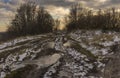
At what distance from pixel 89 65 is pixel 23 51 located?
10.6 m

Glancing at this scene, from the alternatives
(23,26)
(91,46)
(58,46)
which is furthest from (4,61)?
(23,26)

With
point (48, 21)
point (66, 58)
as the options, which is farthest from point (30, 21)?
point (66, 58)

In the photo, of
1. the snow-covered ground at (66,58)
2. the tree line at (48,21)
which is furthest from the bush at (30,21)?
the snow-covered ground at (66,58)

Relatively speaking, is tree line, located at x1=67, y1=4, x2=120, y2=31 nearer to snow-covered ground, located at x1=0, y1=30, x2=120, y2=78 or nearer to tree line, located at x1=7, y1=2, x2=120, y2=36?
tree line, located at x1=7, y1=2, x2=120, y2=36

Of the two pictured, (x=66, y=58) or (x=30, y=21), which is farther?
(x=30, y=21)

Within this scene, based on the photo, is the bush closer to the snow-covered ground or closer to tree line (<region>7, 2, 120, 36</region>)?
tree line (<region>7, 2, 120, 36</region>)

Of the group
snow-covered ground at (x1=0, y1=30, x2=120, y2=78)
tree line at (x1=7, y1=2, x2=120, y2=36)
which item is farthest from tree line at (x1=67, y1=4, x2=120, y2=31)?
snow-covered ground at (x1=0, y1=30, x2=120, y2=78)

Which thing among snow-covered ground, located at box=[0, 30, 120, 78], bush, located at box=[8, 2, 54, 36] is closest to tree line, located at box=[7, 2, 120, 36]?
bush, located at box=[8, 2, 54, 36]

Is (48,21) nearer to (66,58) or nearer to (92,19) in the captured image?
(92,19)

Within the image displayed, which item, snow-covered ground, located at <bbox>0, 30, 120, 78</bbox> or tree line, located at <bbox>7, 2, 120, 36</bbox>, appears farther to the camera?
tree line, located at <bbox>7, 2, 120, 36</bbox>

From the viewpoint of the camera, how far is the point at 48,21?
90875 mm

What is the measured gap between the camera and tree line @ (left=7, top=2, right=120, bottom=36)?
8644 cm

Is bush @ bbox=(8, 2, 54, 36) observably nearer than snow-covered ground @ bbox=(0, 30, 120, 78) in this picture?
No

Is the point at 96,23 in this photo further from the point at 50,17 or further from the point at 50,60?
the point at 50,60
